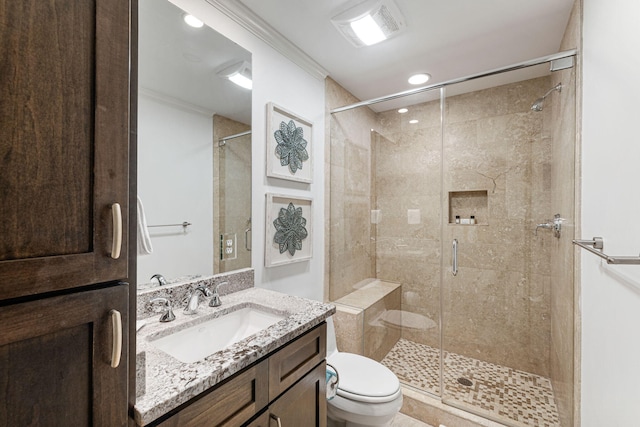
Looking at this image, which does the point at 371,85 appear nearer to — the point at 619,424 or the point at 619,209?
the point at 619,209

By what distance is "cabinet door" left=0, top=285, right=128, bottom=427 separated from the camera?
1.42ft

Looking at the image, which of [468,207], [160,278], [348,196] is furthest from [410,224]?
[160,278]

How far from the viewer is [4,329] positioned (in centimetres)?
42

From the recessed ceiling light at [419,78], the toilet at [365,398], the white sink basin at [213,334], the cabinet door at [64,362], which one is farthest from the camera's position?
the recessed ceiling light at [419,78]

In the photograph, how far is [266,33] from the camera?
1648mm

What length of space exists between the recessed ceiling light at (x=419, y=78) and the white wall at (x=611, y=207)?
41.5 inches

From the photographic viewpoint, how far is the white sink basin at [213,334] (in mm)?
1029

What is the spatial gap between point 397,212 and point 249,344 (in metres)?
2.04

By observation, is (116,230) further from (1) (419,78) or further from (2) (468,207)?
(2) (468,207)

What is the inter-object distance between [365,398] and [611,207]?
4.51ft

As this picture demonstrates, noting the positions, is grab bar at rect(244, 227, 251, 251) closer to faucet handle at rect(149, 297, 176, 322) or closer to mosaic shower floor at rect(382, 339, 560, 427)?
faucet handle at rect(149, 297, 176, 322)

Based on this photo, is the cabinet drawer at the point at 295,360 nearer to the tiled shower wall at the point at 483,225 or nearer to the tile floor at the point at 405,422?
the tile floor at the point at 405,422

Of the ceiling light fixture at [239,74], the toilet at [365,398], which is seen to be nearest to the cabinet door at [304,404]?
the toilet at [365,398]

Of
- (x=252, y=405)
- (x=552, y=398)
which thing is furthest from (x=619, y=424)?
(x=552, y=398)
